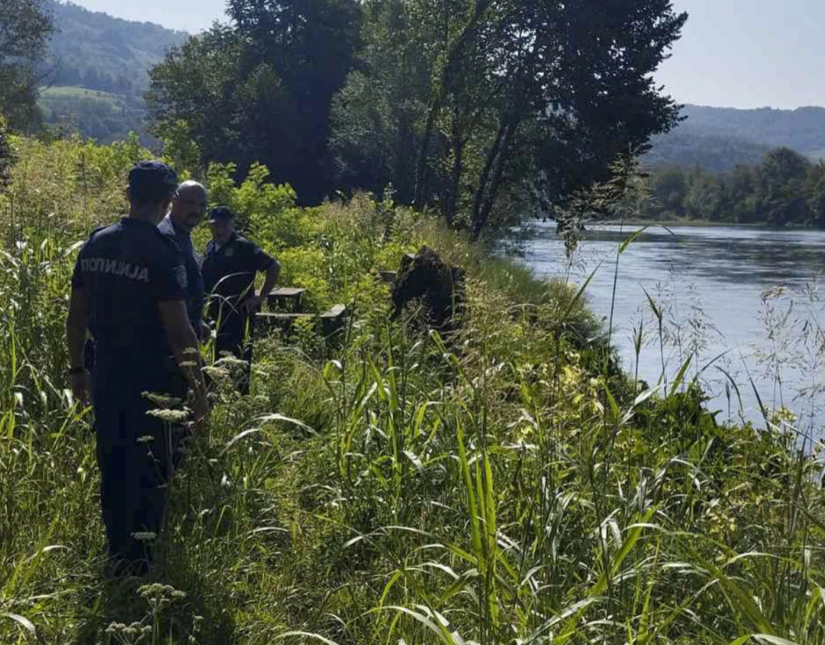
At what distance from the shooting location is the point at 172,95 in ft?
150

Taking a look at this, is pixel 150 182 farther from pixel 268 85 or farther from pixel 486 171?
pixel 268 85

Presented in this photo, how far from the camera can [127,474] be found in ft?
12.0

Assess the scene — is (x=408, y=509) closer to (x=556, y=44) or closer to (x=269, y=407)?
(x=269, y=407)

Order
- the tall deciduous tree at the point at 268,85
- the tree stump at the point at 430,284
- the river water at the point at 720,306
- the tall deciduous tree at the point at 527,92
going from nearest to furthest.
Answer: the river water at the point at 720,306 → the tree stump at the point at 430,284 → the tall deciduous tree at the point at 527,92 → the tall deciduous tree at the point at 268,85

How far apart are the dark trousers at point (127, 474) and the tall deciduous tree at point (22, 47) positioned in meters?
39.0

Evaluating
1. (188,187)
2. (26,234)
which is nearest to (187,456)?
(188,187)

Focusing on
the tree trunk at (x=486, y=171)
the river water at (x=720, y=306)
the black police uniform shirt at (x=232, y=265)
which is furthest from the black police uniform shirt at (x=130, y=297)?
the tree trunk at (x=486, y=171)

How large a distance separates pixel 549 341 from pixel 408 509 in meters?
1.80

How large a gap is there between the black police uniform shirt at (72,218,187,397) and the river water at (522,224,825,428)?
157cm

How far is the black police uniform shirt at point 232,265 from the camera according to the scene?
265 inches

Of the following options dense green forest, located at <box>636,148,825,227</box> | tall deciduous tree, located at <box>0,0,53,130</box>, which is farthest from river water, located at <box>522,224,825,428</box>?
tall deciduous tree, located at <box>0,0,53,130</box>

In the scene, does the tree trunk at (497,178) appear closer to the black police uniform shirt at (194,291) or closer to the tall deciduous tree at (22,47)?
the tall deciduous tree at (22,47)

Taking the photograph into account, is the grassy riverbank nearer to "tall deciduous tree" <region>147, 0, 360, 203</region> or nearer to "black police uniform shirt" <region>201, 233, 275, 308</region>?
"black police uniform shirt" <region>201, 233, 275, 308</region>

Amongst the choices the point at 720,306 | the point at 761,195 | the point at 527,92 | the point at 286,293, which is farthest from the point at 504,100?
the point at 761,195
